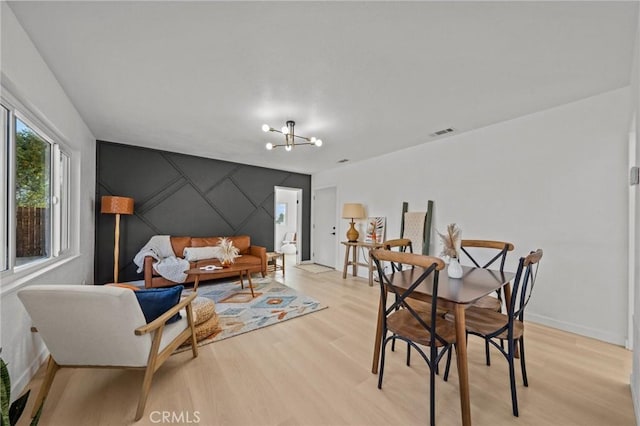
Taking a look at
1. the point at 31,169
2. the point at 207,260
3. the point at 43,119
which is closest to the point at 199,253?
the point at 207,260

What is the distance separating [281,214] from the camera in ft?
30.2

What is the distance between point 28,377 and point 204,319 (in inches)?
46.4

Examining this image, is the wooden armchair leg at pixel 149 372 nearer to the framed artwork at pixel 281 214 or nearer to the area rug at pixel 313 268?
the area rug at pixel 313 268

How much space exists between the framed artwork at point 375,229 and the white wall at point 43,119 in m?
4.32

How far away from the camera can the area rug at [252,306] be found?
8.77 feet

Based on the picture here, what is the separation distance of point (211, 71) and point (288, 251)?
708 cm

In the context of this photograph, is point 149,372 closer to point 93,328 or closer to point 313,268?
point 93,328

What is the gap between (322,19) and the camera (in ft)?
5.06

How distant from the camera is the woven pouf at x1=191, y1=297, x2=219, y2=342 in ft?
7.73

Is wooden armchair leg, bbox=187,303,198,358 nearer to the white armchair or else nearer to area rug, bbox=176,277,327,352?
area rug, bbox=176,277,327,352

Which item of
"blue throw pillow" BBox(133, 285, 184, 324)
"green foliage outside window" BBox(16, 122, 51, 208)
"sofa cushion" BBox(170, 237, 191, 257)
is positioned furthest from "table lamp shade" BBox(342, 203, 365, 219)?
"green foliage outside window" BBox(16, 122, 51, 208)

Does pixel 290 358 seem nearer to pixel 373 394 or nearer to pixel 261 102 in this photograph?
pixel 373 394

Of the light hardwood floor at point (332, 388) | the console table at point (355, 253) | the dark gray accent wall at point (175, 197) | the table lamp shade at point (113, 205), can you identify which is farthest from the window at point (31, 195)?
the console table at point (355, 253)

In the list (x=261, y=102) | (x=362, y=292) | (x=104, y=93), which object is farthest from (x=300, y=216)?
(x=104, y=93)
